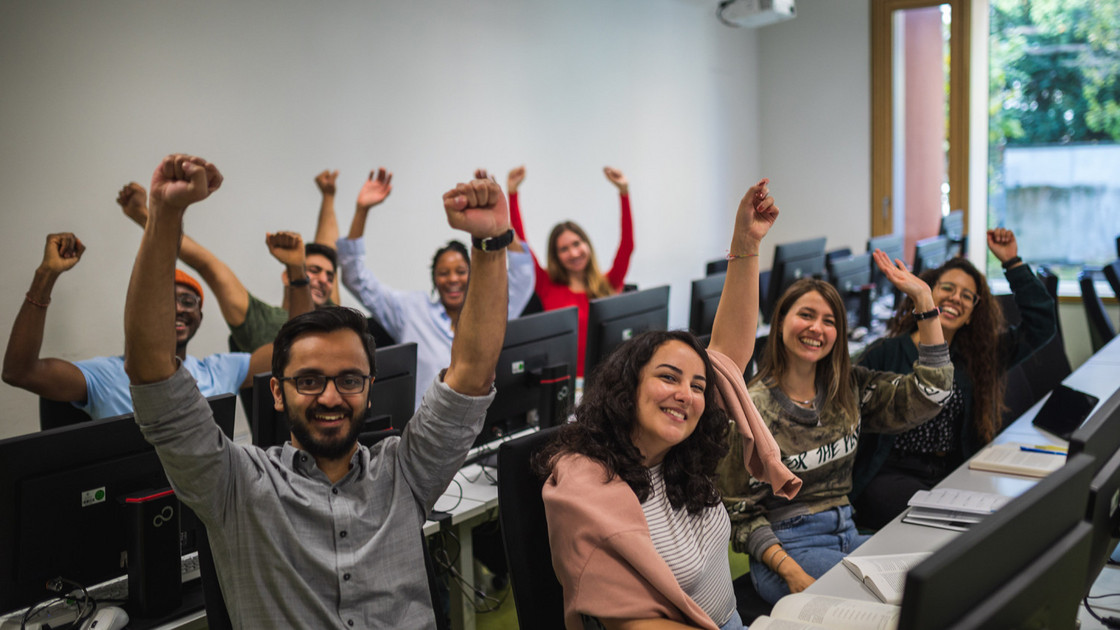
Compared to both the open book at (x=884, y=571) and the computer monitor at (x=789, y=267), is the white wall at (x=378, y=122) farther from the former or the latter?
the open book at (x=884, y=571)

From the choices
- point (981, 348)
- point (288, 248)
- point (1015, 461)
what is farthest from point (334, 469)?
point (981, 348)

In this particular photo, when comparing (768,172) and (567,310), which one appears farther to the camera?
(768,172)

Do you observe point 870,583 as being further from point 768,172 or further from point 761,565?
point 768,172

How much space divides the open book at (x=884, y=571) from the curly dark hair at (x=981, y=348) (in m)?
1.08

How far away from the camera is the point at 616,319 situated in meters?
2.93

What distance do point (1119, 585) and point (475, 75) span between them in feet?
12.9

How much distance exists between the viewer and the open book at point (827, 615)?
1.51 m

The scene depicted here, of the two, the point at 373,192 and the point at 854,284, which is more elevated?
the point at 373,192

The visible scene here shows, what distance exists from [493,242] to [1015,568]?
102 cm

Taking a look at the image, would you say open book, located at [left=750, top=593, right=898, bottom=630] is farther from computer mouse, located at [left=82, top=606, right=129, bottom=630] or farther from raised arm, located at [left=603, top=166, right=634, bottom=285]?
raised arm, located at [left=603, top=166, right=634, bottom=285]

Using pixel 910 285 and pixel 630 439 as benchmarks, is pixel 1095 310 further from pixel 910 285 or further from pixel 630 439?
pixel 630 439

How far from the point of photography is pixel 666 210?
6805 millimetres

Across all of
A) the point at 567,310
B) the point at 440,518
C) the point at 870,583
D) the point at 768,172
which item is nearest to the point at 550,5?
the point at 768,172

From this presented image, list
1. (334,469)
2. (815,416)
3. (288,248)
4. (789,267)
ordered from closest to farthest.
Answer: (334,469) < (815,416) < (288,248) < (789,267)
